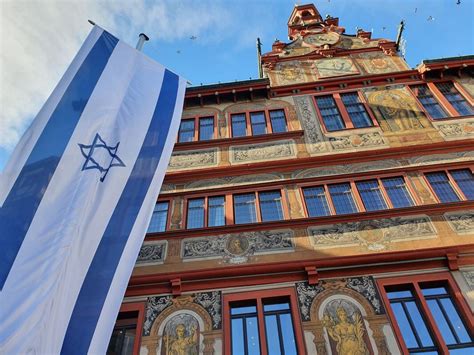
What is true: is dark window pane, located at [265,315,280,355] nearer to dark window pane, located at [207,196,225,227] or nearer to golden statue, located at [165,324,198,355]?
golden statue, located at [165,324,198,355]

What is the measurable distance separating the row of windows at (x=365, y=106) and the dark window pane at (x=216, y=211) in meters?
4.60

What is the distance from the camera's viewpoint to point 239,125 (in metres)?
13.4

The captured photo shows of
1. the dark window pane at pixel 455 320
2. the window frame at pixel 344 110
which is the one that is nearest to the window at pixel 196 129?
the window frame at pixel 344 110

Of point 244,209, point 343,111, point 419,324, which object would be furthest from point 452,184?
point 244,209

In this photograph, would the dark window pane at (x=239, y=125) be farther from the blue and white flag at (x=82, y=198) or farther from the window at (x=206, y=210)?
A: the blue and white flag at (x=82, y=198)

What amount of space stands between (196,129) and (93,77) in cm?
650

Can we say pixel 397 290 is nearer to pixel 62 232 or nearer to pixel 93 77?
pixel 62 232

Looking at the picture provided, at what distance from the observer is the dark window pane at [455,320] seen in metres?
7.38

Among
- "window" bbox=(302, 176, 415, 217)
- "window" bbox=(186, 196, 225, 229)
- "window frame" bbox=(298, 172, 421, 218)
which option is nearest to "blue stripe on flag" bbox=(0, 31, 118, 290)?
"window" bbox=(186, 196, 225, 229)

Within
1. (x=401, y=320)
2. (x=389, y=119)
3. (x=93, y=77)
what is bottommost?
(x=401, y=320)

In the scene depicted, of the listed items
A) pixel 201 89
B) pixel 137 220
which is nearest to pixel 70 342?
pixel 137 220

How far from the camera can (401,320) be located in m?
7.78

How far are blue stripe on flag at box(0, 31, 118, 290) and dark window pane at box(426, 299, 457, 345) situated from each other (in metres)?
7.89

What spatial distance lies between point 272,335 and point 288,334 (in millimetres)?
339
